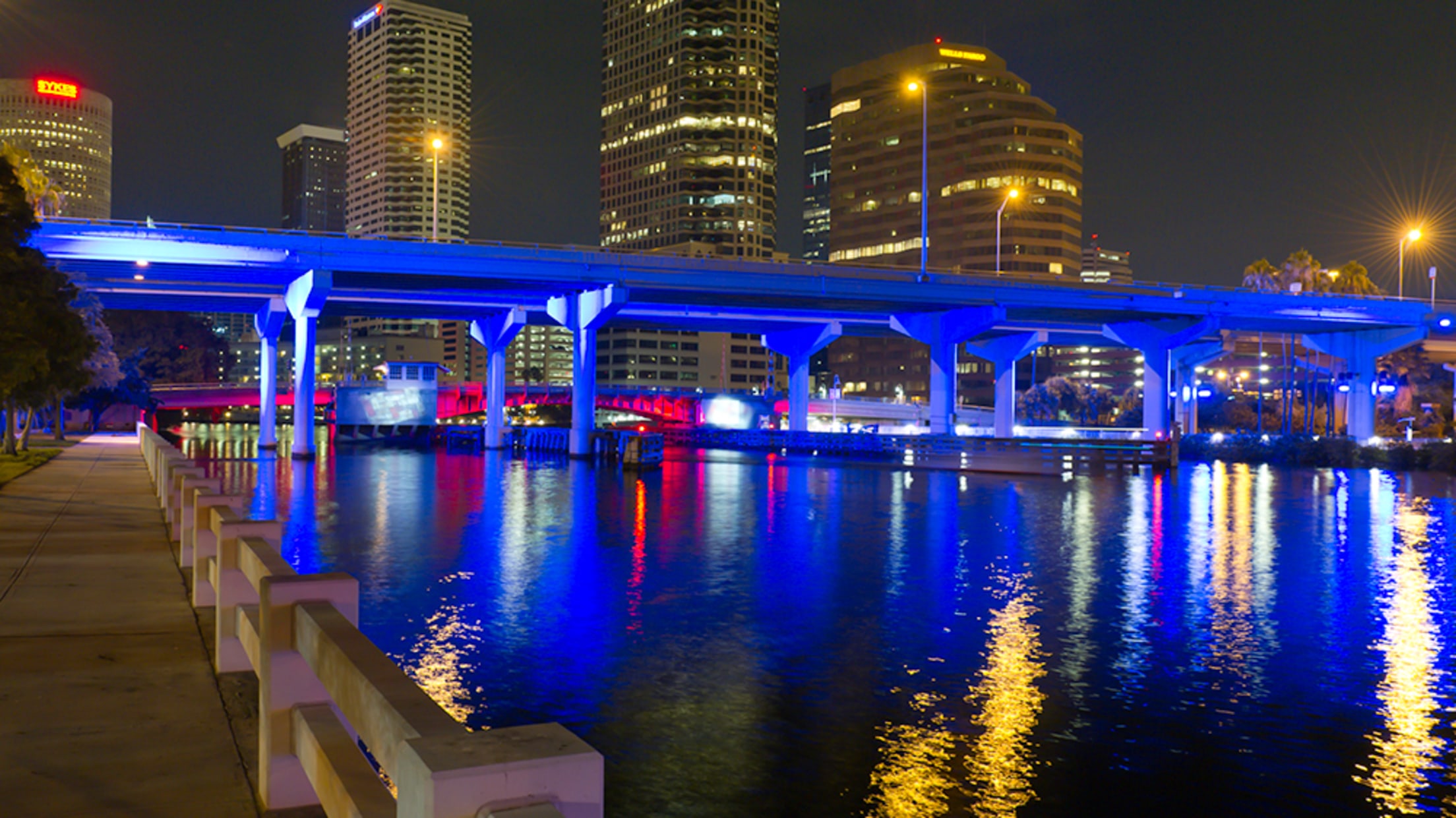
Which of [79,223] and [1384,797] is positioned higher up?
[79,223]

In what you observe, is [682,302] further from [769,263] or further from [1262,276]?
[1262,276]

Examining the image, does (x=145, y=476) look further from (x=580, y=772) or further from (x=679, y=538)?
(x=580, y=772)

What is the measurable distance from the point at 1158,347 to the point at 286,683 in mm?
90152

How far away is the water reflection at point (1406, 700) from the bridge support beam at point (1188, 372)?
268 ft

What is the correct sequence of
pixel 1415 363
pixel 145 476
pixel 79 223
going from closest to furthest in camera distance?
pixel 145 476
pixel 79 223
pixel 1415 363

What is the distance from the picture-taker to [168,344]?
144 meters

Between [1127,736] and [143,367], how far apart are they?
14950 cm

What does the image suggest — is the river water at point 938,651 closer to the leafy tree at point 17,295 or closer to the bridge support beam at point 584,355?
the leafy tree at point 17,295

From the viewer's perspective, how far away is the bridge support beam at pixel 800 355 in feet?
316

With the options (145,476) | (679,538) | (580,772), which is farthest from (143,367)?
(580,772)

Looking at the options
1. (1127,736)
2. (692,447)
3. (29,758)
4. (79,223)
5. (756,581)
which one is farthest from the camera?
(692,447)

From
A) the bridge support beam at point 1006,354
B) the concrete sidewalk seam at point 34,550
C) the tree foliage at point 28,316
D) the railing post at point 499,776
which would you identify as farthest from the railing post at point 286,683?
the bridge support beam at point 1006,354

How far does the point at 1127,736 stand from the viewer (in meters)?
10.6

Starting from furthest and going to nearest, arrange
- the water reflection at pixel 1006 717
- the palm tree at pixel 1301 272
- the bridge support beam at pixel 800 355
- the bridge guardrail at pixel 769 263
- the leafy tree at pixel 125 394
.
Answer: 1. the palm tree at pixel 1301 272
2. the bridge support beam at pixel 800 355
3. the leafy tree at pixel 125 394
4. the bridge guardrail at pixel 769 263
5. the water reflection at pixel 1006 717
